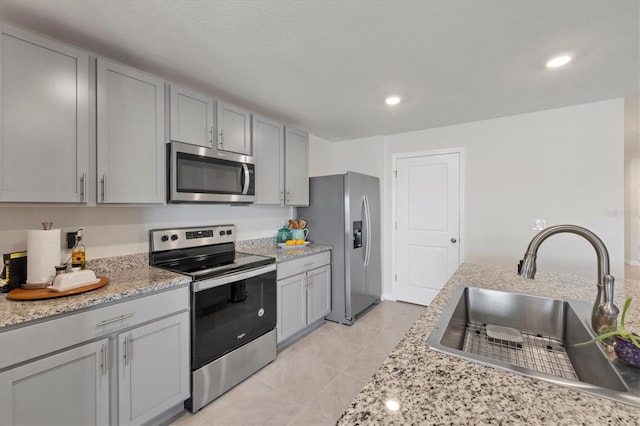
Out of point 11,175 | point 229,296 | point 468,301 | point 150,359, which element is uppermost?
point 11,175

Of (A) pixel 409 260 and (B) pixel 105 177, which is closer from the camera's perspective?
(B) pixel 105 177

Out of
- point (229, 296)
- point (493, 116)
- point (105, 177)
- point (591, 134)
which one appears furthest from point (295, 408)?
point (591, 134)

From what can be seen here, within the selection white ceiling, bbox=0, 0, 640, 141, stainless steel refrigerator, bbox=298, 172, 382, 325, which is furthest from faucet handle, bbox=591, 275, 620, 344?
stainless steel refrigerator, bbox=298, 172, 382, 325

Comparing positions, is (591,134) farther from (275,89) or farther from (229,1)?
(229,1)

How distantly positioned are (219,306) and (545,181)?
11.0ft

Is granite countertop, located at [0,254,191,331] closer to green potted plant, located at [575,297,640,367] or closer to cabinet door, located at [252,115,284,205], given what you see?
cabinet door, located at [252,115,284,205]

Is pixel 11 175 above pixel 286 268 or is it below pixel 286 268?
above

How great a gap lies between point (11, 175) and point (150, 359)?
1.18 metres

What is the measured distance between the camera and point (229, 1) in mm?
1387

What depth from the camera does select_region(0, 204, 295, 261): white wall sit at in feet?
5.43

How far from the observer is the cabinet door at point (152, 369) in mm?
1521

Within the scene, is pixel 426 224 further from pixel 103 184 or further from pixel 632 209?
pixel 632 209

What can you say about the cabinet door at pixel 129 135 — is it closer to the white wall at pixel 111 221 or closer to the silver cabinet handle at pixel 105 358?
the white wall at pixel 111 221

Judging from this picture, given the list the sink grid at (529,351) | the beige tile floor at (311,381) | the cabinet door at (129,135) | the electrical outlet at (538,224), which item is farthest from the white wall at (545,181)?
the cabinet door at (129,135)
